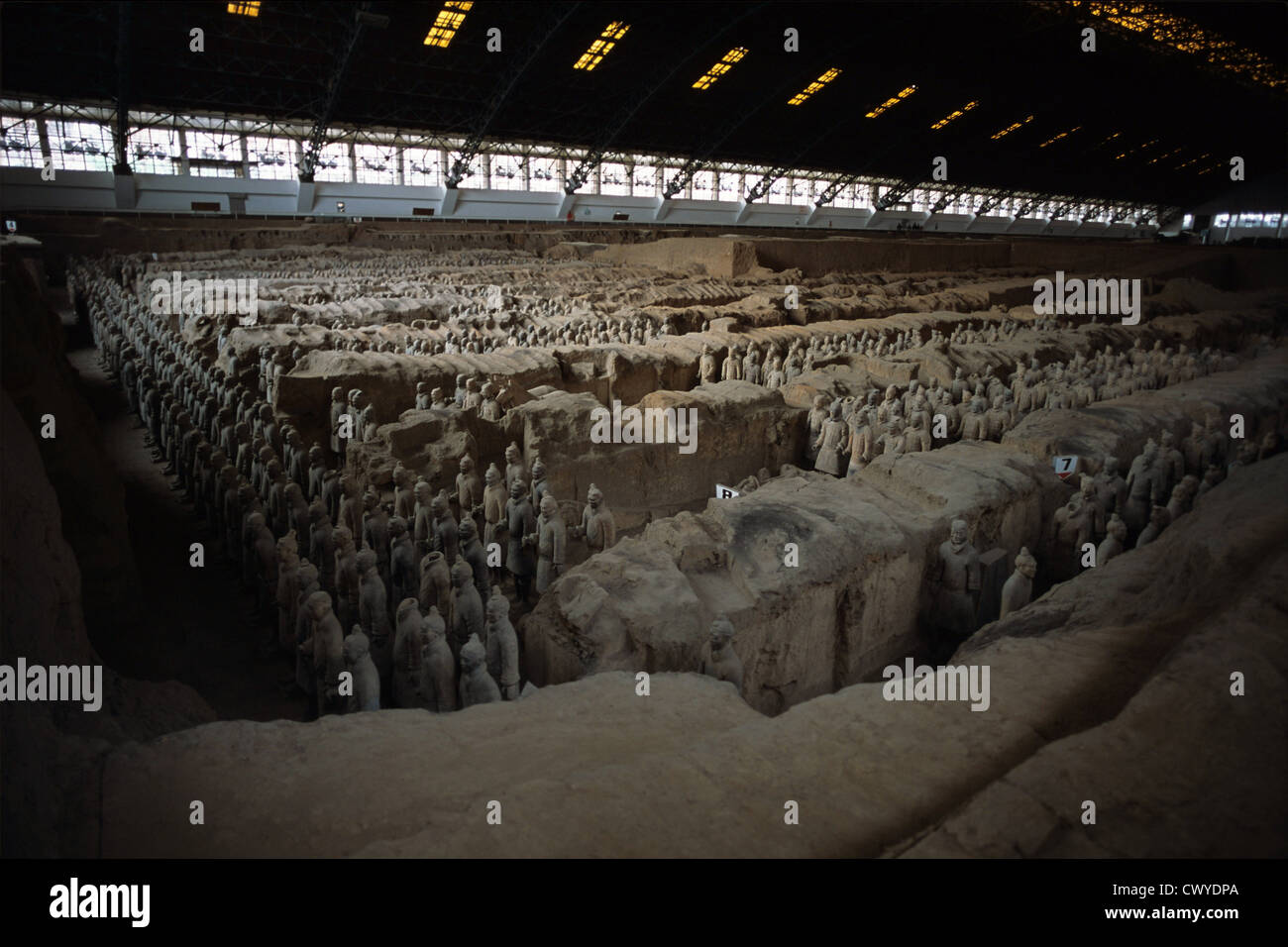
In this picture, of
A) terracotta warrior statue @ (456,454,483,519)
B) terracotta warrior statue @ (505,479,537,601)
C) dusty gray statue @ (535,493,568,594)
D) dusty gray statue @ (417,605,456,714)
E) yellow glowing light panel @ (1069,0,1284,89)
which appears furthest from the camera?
yellow glowing light panel @ (1069,0,1284,89)

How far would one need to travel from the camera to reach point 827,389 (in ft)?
25.9

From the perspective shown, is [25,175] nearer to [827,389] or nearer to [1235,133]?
[827,389]

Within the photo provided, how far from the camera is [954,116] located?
1113 inches

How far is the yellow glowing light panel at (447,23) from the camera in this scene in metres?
18.2

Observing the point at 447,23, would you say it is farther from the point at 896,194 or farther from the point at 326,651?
the point at 896,194

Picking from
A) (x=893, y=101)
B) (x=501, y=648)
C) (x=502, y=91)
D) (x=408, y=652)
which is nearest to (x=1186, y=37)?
(x=893, y=101)

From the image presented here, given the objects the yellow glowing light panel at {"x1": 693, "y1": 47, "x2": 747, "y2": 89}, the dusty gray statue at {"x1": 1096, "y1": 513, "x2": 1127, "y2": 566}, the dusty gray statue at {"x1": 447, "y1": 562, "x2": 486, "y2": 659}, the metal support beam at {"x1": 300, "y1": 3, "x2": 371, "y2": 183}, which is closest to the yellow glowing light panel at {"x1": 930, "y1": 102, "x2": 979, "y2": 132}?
the yellow glowing light panel at {"x1": 693, "y1": 47, "x2": 747, "y2": 89}

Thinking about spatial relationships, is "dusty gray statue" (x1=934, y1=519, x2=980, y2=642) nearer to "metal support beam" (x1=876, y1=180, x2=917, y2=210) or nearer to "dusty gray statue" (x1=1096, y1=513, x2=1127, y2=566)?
"dusty gray statue" (x1=1096, y1=513, x2=1127, y2=566)

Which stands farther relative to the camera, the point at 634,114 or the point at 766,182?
the point at 766,182

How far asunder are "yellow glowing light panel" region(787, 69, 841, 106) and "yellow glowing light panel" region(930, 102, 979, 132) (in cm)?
662

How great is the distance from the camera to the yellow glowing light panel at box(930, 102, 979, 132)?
27234 mm

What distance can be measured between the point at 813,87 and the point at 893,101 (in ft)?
11.8

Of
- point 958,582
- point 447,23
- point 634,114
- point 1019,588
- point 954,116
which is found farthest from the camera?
point 954,116
